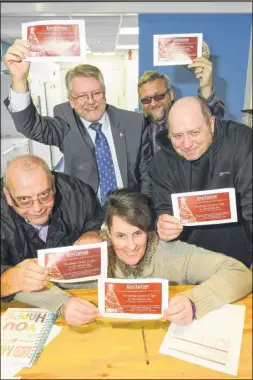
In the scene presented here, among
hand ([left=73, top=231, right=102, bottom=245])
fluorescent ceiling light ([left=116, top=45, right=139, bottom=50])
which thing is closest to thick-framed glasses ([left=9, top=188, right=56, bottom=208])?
hand ([left=73, top=231, right=102, bottom=245])

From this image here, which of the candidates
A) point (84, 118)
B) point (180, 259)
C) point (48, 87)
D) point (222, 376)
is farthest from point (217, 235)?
point (48, 87)

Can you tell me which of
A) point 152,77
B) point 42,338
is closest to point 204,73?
point 152,77

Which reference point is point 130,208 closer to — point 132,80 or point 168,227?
point 168,227

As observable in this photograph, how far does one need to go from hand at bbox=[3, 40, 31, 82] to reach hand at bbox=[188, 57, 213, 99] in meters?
0.59

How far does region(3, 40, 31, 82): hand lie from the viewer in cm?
125

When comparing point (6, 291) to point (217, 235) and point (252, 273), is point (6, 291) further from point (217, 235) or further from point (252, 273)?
point (252, 273)

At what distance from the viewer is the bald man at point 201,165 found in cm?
131

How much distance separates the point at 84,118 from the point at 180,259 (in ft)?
2.23

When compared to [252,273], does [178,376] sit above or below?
below

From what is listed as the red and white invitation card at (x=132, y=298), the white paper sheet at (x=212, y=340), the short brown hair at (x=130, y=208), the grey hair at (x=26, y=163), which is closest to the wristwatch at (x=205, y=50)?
the short brown hair at (x=130, y=208)

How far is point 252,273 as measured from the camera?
1477 millimetres

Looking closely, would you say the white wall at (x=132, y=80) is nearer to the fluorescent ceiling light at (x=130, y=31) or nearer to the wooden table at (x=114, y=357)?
the fluorescent ceiling light at (x=130, y=31)

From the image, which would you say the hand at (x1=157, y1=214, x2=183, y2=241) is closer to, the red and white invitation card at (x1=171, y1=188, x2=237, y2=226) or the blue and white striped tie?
the red and white invitation card at (x1=171, y1=188, x2=237, y2=226)

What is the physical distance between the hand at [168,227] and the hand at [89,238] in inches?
9.6
